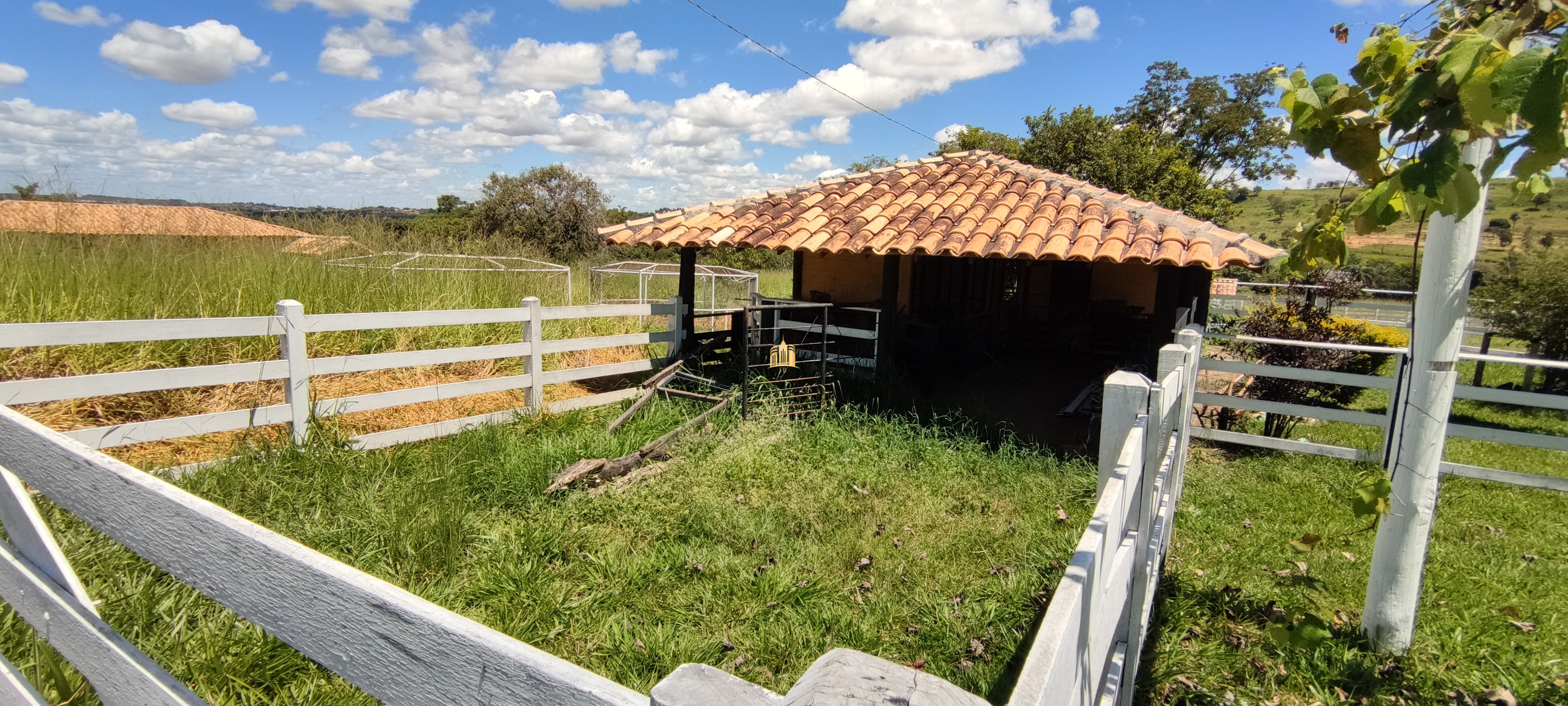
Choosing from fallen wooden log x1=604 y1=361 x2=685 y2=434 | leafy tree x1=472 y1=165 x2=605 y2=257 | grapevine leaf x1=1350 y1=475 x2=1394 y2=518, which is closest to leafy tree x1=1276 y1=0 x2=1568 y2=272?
grapevine leaf x1=1350 y1=475 x2=1394 y2=518

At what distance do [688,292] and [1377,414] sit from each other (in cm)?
738

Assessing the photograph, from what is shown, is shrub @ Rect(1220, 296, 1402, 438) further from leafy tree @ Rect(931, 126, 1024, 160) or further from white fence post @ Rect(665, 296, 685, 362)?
leafy tree @ Rect(931, 126, 1024, 160)

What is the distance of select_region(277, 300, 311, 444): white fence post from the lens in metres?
5.32

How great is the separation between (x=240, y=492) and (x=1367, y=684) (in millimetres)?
6180

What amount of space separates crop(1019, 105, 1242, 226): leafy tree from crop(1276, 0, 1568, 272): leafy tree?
26.1 meters

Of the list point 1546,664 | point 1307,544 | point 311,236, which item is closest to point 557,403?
point 311,236

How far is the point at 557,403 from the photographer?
755cm

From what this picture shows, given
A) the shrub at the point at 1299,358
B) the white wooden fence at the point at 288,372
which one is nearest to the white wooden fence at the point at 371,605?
the white wooden fence at the point at 288,372

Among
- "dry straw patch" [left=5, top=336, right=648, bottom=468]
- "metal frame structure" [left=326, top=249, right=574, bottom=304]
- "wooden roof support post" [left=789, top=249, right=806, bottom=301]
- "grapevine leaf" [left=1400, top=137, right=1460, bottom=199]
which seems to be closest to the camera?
"grapevine leaf" [left=1400, top=137, right=1460, bottom=199]

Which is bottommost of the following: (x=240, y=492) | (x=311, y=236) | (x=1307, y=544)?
(x=240, y=492)

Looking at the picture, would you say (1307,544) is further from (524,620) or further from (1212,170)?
(1212,170)

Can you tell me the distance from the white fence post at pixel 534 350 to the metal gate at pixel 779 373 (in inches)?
81.2

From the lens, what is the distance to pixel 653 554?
4430mm

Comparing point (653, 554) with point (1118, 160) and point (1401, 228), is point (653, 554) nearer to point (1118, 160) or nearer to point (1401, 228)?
point (1118, 160)
